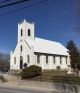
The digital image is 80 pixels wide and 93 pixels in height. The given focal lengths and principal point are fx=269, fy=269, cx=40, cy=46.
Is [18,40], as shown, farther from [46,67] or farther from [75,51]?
[75,51]

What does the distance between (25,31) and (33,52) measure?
830 centimetres

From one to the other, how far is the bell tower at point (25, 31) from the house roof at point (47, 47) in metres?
1.67

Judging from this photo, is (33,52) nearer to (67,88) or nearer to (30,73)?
(30,73)

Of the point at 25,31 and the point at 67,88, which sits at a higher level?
the point at 25,31

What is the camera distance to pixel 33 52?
242 feet

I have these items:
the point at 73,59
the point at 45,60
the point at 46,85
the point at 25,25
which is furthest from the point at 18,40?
the point at 46,85

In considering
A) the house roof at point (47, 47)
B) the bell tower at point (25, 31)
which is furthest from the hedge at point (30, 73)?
the bell tower at point (25, 31)

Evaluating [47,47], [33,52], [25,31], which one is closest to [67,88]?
[33,52]

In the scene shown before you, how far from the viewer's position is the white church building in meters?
75.5

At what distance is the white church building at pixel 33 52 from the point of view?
75506 millimetres

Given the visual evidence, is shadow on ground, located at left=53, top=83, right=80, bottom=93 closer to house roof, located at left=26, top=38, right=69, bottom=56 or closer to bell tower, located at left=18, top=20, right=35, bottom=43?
house roof, located at left=26, top=38, right=69, bottom=56

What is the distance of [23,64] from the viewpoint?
251 ft

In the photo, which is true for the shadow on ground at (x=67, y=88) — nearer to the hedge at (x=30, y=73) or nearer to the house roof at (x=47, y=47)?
the hedge at (x=30, y=73)

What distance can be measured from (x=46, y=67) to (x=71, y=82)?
45138 millimetres
